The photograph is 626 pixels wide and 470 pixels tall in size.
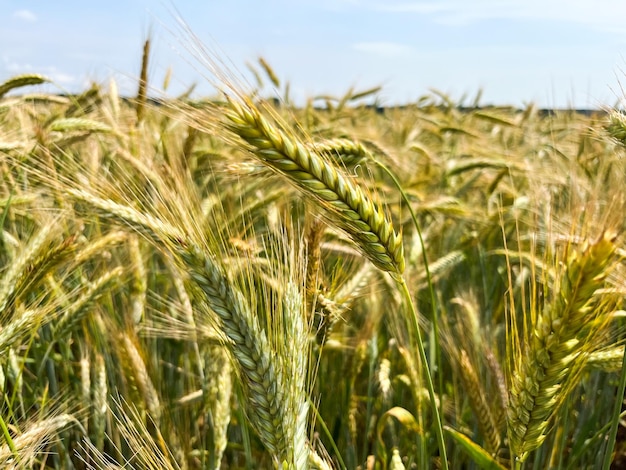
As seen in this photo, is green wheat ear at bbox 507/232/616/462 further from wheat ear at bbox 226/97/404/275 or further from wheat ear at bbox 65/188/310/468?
wheat ear at bbox 65/188/310/468

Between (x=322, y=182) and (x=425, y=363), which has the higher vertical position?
(x=322, y=182)

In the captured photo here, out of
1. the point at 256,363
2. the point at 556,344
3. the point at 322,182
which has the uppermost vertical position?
the point at 322,182

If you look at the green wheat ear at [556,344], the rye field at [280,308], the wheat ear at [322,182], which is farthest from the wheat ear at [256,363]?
the green wheat ear at [556,344]

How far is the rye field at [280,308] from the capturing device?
38.3 inches

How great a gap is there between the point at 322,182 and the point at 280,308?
22 centimetres

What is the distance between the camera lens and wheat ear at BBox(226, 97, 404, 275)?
3.04 feet

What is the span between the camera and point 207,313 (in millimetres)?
1097

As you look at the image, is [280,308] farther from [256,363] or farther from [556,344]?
[556,344]

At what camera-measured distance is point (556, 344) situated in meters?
0.94

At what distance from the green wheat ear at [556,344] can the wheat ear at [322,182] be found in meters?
0.25

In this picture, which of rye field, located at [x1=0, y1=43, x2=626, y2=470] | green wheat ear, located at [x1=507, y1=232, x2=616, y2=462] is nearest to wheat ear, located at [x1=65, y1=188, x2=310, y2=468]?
rye field, located at [x1=0, y1=43, x2=626, y2=470]

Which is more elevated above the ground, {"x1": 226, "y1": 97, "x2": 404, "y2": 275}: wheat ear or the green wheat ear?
{"x1": 226, "y1": 97, "x2": 404, "y2": 275}: wheat ear

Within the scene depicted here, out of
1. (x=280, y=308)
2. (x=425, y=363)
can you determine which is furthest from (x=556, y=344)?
(x=280, y=308)

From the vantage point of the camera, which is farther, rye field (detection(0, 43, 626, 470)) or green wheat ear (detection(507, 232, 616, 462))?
rye field (detection(0, 43, 626, 470))
